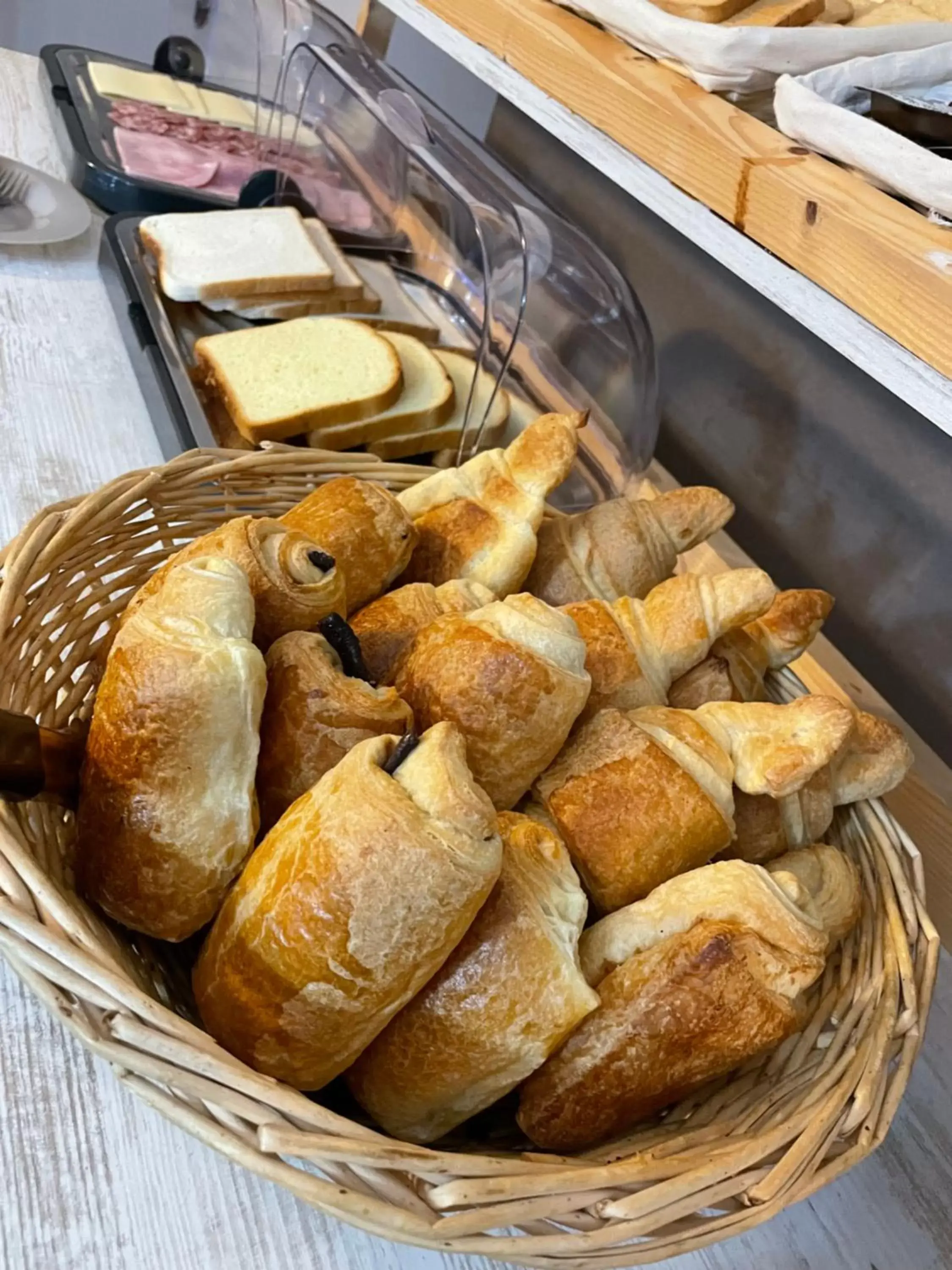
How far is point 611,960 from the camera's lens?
0.60 metres

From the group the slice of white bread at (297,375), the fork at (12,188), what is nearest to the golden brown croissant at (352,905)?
the slice of white bread at (297,375)

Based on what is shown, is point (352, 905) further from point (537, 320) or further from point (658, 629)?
point (537, 320)

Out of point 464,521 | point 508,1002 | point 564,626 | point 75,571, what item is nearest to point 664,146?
point 464,521

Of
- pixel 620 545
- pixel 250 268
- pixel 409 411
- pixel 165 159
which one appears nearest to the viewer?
pixel 620 545

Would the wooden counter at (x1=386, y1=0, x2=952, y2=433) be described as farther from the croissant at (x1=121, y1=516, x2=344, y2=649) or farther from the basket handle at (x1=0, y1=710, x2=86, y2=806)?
the basket handle at (x1=0, y1=710, x2=86, y2=806)

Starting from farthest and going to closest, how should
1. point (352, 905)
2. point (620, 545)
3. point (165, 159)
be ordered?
point (165, 159) → point (620, 545) → point (352, 905)

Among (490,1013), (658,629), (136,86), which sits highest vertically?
(136,86)

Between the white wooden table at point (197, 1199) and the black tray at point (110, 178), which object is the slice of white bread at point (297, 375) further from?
the white wooden table at point (197, 1199)

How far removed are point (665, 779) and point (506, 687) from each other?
0.12 metres

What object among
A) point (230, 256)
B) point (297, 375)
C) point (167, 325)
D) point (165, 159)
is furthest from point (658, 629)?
point (165, 159)

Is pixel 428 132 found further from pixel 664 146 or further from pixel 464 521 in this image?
pixel 464 521

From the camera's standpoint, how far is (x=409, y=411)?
1.23 metres

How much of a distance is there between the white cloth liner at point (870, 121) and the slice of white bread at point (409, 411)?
22.4 inches

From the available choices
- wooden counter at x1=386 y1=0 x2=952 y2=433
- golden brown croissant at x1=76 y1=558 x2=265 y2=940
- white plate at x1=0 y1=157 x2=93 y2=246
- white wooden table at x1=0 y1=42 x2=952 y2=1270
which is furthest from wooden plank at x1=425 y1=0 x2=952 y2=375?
white plate at x1=0 y1=157 x2=93 y2=246
